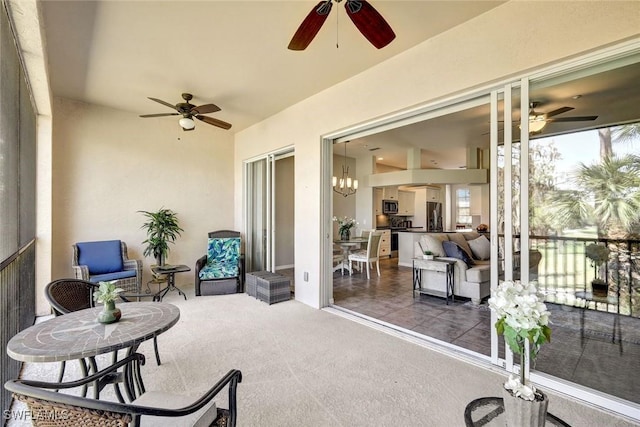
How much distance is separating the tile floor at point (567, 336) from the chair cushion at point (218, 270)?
82.7 inches

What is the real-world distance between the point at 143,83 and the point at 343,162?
5447 mm

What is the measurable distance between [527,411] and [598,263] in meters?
2.29

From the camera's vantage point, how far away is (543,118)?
99.5 inches

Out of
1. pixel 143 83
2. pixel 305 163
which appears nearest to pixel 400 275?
pixel 305 163

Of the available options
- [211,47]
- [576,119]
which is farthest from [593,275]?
[211,47]

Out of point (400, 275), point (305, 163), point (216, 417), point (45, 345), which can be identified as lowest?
point (400, 275)

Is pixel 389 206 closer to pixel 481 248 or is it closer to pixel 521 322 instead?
pixel 481 248

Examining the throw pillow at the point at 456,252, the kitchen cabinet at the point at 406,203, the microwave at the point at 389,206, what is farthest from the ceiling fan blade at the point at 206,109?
the kitchen cabinet at the point at 406,203

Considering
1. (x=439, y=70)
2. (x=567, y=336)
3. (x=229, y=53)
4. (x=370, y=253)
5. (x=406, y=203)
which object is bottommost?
(x=567, y=336)

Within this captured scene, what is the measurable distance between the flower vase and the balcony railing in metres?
→ 3.32

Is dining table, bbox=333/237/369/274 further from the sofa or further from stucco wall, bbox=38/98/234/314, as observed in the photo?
stucco wall, bbox=38/98/234/314

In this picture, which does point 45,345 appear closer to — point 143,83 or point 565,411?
point 565,411

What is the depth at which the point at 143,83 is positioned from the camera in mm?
3861

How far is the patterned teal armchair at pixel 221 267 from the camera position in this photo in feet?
15.5
